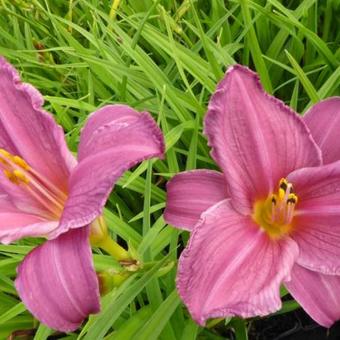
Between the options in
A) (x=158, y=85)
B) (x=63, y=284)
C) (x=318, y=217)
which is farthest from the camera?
(x=158, y=85)

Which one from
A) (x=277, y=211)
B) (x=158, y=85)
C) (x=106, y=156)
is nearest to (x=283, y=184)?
(x=277, y=211)

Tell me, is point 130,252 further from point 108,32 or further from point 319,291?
point 108,32

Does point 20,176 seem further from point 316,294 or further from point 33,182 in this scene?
point 316,294

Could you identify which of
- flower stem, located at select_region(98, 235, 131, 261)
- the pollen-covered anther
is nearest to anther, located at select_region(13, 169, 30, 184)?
the pollen-covered anther

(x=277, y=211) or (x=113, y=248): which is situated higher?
(x=277, y=211)

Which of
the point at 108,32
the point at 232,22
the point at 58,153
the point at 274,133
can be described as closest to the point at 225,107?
the point at 274,133

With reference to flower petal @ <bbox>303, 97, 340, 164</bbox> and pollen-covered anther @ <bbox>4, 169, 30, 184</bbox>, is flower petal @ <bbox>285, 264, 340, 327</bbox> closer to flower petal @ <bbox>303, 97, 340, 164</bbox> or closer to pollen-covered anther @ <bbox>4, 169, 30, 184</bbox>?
flower petal @ <bbox>303, 97, 340, 164</bbox>

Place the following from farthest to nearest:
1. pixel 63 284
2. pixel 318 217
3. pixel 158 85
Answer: pixel 158 85
pixel 318 217
pixel 63 284
